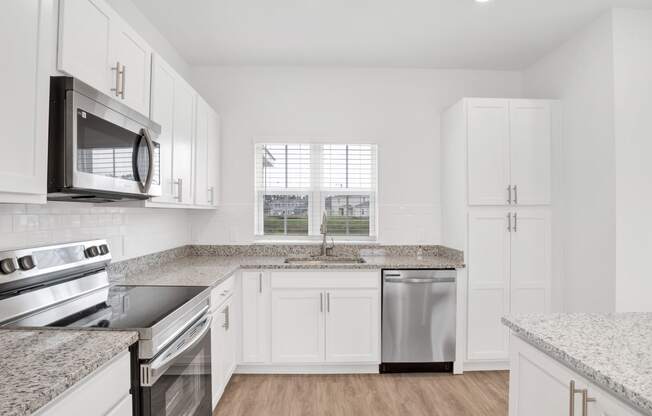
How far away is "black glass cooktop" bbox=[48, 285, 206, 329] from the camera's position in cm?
138

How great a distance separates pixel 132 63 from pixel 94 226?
948 millimetres

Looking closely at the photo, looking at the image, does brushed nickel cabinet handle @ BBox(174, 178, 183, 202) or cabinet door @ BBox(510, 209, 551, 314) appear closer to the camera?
brushed nickel cabinet handle @ BBox(174, 178, 183, 202)

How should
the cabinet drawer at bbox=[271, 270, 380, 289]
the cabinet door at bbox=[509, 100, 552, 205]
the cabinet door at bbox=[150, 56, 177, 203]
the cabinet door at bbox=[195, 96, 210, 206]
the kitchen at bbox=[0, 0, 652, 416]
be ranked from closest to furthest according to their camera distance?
1. the kitchen at bbox=[0, 0, 652, 416]
2. the cabinet door at bbox=[150, 56, 177, 203]
3. the cabinet door at bbox=[195, 96, 210, 206]
4. the cabinet drawer at bbox=[271, 270, 380, 289]
5. the cabinet door at bbox=[509, 100, 552, 205]

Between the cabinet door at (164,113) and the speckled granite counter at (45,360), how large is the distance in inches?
42.2

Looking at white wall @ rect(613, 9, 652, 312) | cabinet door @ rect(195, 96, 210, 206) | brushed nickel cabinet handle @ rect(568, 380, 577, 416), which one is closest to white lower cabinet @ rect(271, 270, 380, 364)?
cabinet door @ rect(195, 96, 210, 206)

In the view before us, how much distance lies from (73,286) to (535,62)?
403 cm

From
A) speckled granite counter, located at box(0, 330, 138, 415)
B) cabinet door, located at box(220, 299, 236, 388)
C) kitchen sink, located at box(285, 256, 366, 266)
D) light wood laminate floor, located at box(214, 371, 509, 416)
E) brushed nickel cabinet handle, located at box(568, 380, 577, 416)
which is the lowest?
light wood laminate floor, located at box(214, 371, 509, 416)

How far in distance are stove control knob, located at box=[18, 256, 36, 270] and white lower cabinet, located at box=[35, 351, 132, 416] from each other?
0.63 metres

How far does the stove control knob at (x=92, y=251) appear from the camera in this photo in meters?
1.88

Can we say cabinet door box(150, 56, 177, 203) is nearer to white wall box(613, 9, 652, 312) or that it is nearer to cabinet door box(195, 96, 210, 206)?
cabinet door box(195, 96, 210, 206)

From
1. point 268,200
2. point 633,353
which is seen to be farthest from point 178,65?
point 633,353

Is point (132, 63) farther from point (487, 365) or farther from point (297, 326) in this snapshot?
point (487, 365)

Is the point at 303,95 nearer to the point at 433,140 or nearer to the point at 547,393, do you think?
the point at 433,140

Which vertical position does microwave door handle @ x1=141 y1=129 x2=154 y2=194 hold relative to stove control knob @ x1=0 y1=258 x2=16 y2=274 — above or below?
above
